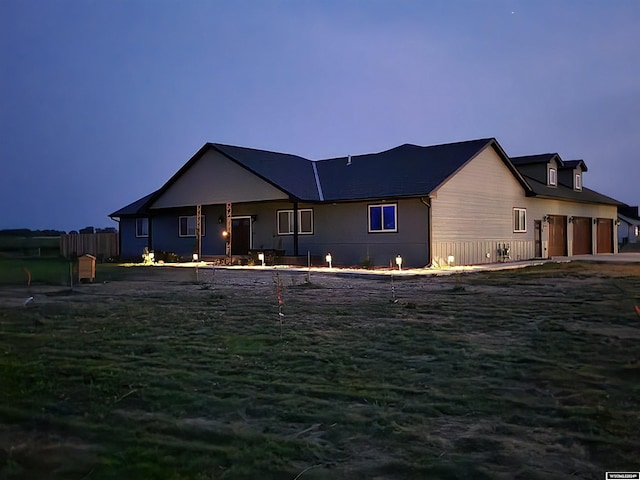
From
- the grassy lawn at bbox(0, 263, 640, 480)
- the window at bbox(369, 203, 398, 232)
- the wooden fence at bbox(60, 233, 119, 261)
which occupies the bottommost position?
the grassy lawn at bbox(0, 263, 640, 480)

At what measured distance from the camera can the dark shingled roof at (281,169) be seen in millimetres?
24797

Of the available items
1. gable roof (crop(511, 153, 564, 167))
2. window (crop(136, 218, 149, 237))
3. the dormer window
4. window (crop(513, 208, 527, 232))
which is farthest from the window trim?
the dormer window

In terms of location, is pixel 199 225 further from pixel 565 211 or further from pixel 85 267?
pixel 565 211

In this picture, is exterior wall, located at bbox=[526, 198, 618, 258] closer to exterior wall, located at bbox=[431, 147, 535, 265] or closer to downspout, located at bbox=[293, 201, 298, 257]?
exterior wall, located at bbox=[431, 147, 535, 265]

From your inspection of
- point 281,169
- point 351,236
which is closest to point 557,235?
point 351,236

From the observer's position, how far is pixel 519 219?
27672mm

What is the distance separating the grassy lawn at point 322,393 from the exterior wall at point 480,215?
1236 centimetres

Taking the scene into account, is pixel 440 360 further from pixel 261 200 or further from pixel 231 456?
pixel 261 200

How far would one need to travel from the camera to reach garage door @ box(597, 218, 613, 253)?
3472 cm

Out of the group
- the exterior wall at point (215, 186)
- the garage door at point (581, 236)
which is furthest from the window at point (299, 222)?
the garage door at point (581, 236)

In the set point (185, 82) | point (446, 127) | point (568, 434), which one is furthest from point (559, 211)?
point (446, 127)

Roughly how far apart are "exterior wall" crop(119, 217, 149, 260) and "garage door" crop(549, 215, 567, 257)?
69.1 feet

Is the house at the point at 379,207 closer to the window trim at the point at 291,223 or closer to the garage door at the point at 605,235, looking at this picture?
the window trim at the point at 291,223

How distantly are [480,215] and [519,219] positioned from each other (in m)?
3.92
